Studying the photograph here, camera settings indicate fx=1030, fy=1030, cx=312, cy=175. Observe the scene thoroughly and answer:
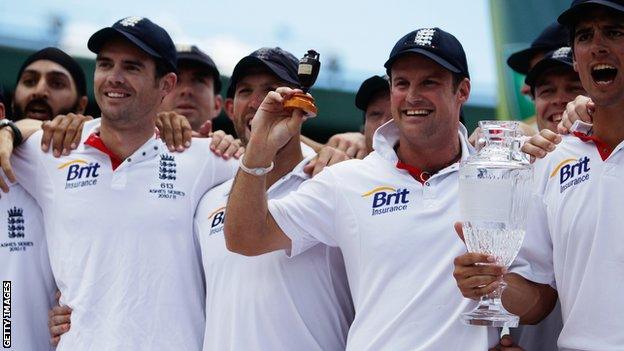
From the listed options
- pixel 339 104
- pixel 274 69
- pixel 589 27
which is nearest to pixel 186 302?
pixel 274 69

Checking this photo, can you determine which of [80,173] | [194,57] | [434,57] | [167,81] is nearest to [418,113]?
[434,57]

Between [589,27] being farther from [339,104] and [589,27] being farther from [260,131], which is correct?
[339,104]

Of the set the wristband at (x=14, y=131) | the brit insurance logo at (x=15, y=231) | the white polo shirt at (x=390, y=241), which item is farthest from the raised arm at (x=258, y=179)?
the wristband at (x=14, y=131)

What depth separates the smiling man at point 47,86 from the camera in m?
6.84

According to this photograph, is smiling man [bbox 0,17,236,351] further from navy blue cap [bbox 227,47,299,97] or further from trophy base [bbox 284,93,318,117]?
trophy base [bbox 284,93,318,117]

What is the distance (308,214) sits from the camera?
4922mm

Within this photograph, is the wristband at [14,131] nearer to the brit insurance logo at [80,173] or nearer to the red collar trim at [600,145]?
the brit insurance logo at [80,173]

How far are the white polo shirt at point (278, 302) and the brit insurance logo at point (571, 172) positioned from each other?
4.05 feet

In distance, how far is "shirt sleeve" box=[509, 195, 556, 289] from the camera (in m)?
4.60

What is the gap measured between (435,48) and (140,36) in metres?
1.84

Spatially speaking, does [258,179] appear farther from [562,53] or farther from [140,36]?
[562,53]

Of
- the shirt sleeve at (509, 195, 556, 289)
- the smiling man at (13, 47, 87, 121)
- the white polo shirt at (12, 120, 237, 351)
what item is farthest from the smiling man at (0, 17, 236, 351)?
the shirt sleeve at (509, 195, 556, 289)

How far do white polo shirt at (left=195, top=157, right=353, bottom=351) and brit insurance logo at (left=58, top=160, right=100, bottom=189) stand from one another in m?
0.86

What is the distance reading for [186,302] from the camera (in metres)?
5.49
